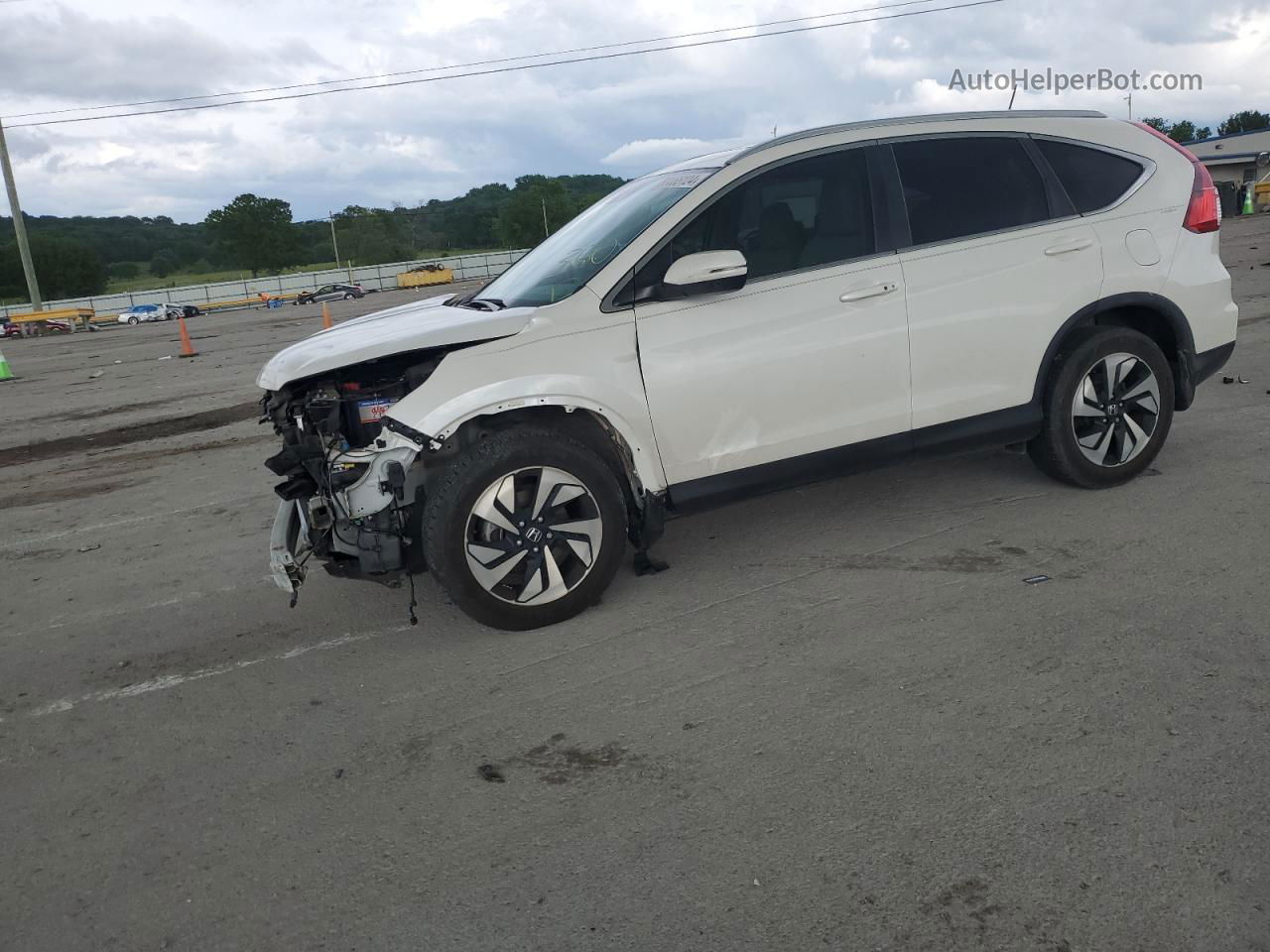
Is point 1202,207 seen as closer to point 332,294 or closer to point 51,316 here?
point 51,316

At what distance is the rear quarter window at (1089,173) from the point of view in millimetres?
5082

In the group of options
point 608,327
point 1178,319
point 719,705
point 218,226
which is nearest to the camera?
point 719,705

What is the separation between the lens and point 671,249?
4.34 m

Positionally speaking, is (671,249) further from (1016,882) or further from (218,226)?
(218,226)

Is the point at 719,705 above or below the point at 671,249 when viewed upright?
below

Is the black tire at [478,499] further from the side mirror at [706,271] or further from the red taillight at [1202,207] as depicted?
the red taillight at [1202,207]

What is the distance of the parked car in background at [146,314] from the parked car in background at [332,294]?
7.66 metres

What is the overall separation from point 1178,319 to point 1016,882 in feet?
12.9

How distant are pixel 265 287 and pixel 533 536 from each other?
76454 mm

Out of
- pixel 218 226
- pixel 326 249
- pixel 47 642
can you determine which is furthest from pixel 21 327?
pixel 326 249

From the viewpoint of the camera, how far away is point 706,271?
4098mm

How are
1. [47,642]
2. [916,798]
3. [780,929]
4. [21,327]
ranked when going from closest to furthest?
[780,929]
[916,798]
[47,642]
[21,327]

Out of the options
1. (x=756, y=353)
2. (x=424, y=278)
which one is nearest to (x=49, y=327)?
(x=424, y=278)

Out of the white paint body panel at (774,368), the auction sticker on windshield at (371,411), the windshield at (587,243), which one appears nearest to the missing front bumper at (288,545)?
the auction sticker on windshield at (371,411)
